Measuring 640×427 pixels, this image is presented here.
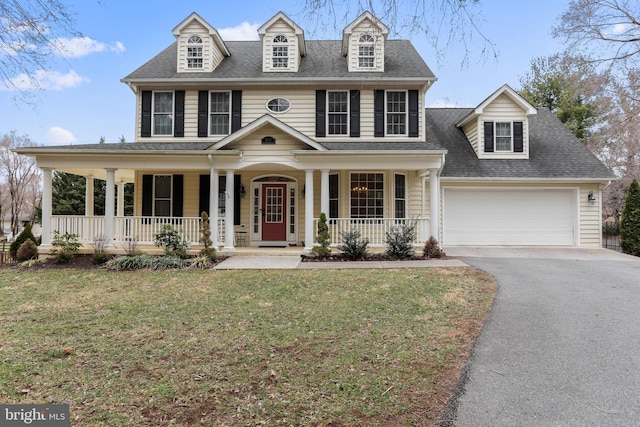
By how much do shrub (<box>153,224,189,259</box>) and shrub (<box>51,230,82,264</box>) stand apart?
234 centimetres

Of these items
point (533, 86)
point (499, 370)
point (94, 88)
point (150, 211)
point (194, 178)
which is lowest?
point (499, 370)

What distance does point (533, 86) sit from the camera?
2473cm

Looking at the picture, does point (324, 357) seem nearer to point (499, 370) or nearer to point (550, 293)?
point (499, 370)

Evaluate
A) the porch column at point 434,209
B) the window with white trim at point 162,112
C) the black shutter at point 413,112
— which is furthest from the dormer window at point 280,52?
the porch column at point 434,209

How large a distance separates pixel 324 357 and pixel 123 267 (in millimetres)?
7435

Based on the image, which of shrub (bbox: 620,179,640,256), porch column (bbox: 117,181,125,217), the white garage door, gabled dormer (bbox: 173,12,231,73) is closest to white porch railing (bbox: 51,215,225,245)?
porch column (bbox: 117,181,125,217)

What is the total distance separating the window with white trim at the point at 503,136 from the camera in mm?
13312

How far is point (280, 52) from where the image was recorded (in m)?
12.9

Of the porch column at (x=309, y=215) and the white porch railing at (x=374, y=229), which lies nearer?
the porch column at (x=309, y=215)

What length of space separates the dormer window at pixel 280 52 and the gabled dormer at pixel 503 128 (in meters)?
7.30

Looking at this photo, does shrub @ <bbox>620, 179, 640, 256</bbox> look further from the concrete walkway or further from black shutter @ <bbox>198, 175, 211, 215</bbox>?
black shutter @ <bbox>198, 175, 211, 215</bbox>

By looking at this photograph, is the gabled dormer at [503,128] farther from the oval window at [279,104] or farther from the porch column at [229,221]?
the porch column at [229,221]

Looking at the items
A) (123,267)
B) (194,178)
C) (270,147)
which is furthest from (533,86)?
(123,267)

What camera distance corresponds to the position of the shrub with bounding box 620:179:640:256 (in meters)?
11.8
